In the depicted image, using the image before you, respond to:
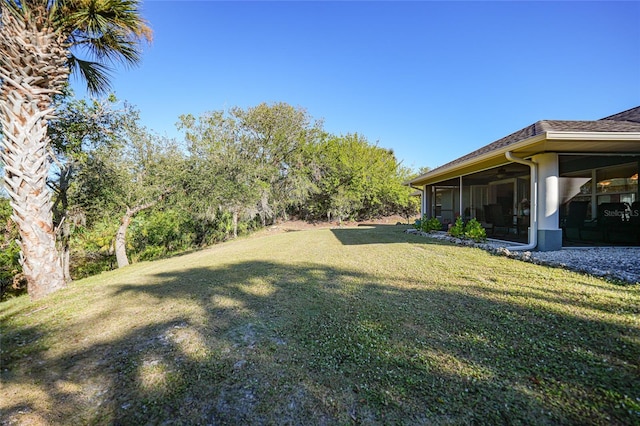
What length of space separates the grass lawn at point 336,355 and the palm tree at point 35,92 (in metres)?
1.23

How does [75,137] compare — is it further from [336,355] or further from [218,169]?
[336,355]

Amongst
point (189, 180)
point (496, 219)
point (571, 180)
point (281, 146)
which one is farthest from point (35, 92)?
point (281, 146)

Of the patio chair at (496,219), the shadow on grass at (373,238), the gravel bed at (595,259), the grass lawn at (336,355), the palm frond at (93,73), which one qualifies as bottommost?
the grass lawn at (336,355)

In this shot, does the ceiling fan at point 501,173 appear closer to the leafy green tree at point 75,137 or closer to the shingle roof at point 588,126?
the shingle roof at point 588,126

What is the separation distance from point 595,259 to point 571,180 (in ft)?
8.03

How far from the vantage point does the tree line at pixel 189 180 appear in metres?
7.08

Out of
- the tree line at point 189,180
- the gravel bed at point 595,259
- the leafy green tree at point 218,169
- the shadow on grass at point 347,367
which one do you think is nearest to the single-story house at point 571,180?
the gravel bed at point 595,259

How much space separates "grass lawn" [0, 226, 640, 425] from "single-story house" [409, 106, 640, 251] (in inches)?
105

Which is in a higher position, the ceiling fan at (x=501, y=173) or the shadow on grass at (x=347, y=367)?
the ceiling fan at (x=501, y=173)

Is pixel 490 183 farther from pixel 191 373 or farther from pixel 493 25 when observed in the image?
pixel 191 373

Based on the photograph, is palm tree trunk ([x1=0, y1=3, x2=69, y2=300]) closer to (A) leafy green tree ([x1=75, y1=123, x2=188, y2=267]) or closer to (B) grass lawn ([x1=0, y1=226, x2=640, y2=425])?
(B) grass lawn ([x1=0, y1=226, x2=640, y2=425])

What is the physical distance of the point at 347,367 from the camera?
202cm

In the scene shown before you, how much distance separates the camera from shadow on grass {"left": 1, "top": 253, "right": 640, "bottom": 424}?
62.4 inches

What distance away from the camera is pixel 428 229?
35.0 ft
